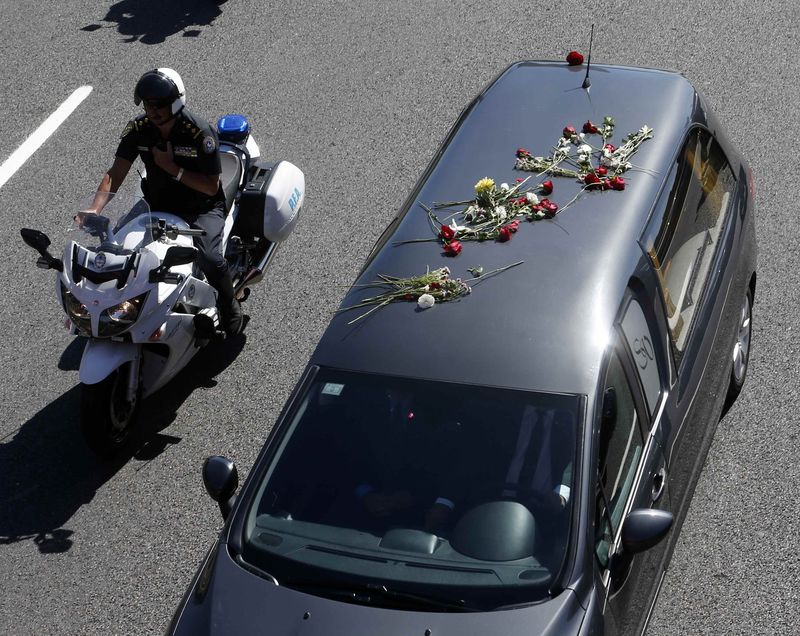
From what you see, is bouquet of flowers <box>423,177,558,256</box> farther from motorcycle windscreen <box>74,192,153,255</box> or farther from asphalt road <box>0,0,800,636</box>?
motorcycle windscreen <box>74,192,153,255</box>

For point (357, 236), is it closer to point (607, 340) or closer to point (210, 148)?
point (210, 148)

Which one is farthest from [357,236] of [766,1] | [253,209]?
[766,1]

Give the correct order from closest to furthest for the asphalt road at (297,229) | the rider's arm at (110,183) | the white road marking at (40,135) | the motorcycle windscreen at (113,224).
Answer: the asphalt road at (297,229) < the motorcycle windscreen at (113,224) < the rider's arm at (110,183) < the white road marking at (40,135)

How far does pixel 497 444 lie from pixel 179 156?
3.41 m

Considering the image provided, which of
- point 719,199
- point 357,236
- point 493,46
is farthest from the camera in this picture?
point 493,46

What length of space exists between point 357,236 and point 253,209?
1.05 meters

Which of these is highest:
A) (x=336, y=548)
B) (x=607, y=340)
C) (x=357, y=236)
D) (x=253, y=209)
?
(x=607, y=340)

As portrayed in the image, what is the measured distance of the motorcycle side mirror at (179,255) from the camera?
6051 mm

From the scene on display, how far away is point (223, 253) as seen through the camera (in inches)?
278

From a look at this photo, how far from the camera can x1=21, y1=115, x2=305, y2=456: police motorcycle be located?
612 centimetres

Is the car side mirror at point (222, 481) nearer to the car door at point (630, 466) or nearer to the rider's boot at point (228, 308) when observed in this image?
the car door at point (630, 466)

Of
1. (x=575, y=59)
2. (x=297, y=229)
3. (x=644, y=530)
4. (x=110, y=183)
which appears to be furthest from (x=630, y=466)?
(x=297, y=229)

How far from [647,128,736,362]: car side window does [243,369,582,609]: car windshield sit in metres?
1.13

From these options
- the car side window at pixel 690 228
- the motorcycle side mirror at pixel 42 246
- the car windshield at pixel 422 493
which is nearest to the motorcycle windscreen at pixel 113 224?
the motorcycle side mirror at pixel 42 246
